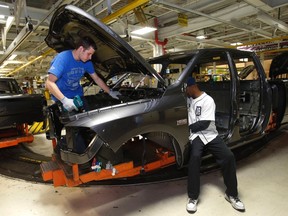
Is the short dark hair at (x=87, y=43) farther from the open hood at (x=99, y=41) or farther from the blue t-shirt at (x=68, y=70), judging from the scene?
the blue t-shirt at (x=68, y=70)

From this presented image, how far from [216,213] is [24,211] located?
2128 mm

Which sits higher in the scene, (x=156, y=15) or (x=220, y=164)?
(x=156, y=15)

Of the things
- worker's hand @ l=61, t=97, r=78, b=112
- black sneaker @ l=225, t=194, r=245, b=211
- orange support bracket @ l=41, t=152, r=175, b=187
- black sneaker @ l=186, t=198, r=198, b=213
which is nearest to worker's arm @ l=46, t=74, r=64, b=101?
worker's hand @ l=61, t=97, r=78, b=112

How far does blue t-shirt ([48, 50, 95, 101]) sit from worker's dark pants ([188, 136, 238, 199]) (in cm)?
159

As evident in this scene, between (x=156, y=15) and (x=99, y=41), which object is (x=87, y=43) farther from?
Answer: (x=156, y=15)

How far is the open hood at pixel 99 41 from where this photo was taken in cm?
190

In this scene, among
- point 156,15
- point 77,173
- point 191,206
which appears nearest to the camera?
point 77,173

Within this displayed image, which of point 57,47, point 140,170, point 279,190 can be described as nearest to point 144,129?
point 140,170

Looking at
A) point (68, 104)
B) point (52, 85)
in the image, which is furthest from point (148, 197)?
point (52, 85)

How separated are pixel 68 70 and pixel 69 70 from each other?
1cm

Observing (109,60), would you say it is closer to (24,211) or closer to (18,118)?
(24,211)

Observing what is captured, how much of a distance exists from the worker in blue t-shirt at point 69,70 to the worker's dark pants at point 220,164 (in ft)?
4.51

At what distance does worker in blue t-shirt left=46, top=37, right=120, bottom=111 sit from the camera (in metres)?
2.21

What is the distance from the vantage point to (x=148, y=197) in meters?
2.65
